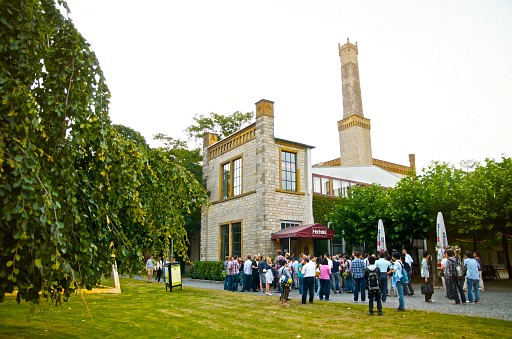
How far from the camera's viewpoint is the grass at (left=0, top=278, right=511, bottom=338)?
8.06 metres

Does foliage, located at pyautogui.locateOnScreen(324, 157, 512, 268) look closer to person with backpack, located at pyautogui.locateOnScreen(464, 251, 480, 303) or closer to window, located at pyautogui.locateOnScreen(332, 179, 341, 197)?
window, located at pyautogui.locateOnScreen(332, 179, 341, 197)

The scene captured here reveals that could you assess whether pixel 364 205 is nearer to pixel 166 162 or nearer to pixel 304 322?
pixel 304 322

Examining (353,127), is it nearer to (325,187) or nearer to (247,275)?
(325,187)

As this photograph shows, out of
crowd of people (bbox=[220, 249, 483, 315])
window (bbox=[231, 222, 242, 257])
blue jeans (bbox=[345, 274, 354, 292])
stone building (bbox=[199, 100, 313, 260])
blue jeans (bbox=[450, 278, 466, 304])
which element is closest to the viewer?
crowd of people (bbox=[220, 249, 483, 315])

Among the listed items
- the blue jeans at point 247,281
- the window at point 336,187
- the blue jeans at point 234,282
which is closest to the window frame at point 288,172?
the window at point 336,187

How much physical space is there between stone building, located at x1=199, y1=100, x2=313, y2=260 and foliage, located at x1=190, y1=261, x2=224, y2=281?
103 cm

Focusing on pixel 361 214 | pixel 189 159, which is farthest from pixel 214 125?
pixel 361 214

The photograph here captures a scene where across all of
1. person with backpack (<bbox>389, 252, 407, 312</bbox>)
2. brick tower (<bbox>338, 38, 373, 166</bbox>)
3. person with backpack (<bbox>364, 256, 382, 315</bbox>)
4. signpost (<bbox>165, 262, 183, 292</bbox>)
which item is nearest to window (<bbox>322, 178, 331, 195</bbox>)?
signpost (<bbox>165, 262, 183, 292</bbox>)

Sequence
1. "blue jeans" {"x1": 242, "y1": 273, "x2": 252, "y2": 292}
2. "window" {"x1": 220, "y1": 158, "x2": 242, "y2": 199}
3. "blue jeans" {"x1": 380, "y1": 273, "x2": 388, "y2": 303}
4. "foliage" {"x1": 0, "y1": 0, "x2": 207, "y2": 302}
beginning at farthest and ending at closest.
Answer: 1. "window" {"x1": 220, "y1": 158, "x2": 242, "y2": 199}
2. "blue jeans" {"x1": 242, "y1": 273, "x2": 252, "y2": 292}
3. "blue jeans" {"x1": 380, "y1": 273, "x2": 388, "y2": 303}
4. "foliage" {"x1": 0, "y1": 0, "x2": 207, "y2": 302}

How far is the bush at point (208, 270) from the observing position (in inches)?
932

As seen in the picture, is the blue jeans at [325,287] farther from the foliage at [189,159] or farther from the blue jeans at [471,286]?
the foliage at [189,159]

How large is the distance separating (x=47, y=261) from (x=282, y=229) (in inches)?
740

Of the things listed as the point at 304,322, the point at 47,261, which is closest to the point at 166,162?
the point at 47,261

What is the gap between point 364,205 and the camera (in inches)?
870
